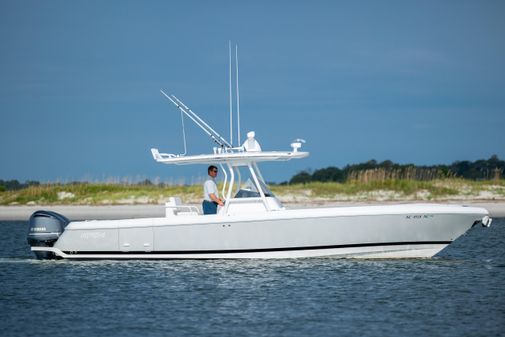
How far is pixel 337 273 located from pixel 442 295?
2.79m

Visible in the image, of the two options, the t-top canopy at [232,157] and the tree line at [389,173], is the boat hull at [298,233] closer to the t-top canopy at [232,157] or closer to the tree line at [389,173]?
the t-top canopy at [232,157]

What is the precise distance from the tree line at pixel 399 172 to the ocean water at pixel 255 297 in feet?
76.9

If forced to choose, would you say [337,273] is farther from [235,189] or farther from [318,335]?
[318,335]

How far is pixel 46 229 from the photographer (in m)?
21.1

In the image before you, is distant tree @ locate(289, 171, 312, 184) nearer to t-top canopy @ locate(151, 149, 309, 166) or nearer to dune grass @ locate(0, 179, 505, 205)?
dune grass @ locate(0, 179, 505, 205)

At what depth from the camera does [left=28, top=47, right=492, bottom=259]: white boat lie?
1975 cm

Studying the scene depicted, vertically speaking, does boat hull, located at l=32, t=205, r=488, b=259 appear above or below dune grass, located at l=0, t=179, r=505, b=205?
below

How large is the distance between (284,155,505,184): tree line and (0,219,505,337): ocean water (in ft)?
76.9

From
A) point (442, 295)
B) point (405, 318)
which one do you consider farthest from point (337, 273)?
point (405, 318)

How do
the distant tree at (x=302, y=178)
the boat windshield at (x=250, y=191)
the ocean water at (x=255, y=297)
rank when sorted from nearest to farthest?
1. the ocean water at (x=255, y=297)
2. the boat windshield at (x=250, y=191)
3. the distant tree at (x=302, y=178)

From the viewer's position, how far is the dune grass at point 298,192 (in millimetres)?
43344

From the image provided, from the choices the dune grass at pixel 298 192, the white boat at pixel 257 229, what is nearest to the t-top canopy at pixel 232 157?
the white boat at pixel 257 229

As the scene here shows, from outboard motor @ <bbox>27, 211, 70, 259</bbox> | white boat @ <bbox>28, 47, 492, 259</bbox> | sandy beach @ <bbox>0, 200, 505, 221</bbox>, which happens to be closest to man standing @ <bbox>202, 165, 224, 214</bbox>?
white boat @ <bbox>28, 47, 492, 259</bbox>

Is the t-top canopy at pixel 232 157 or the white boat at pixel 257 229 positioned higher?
the t-top canopy at pixel 232 157
